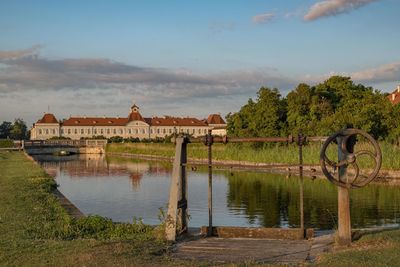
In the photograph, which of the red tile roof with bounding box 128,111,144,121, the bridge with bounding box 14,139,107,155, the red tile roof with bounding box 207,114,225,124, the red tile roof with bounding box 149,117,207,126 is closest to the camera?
the bridge with bounding box 14,139,107,155

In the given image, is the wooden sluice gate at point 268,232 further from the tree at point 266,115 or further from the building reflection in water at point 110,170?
the tree at point 266,115

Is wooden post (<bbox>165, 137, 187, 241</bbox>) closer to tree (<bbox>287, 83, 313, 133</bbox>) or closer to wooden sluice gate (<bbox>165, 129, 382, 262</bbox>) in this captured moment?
wooden sluice gate (<bbox>165, 129, 382, 262</bbox>)

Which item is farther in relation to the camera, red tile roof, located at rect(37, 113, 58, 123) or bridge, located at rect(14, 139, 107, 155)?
red tile roof, located at rect(37, 113, 58, 123)

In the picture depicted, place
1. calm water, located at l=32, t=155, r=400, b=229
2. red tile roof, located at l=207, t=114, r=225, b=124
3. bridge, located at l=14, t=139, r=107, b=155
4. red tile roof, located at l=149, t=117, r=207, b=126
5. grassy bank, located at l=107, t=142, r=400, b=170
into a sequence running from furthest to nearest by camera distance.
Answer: red tile roof, located at l=207, t=114, r=225, b=124 → red tile roof, located at l=149, t=117, r=207, b=126 → bridge, located at l=14, t=139, r=107, b=155 → grassy bank, located at l=107, t=142, r=400, b=170 → calm water, located at l=32, t=155, r=400, b=229

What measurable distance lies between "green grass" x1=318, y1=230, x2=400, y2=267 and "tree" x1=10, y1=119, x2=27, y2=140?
13128cm

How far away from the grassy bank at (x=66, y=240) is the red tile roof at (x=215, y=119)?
131081 mm

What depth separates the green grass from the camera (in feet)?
22.0

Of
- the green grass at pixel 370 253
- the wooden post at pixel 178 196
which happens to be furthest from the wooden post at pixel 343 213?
the wooden post at pixel 178 196

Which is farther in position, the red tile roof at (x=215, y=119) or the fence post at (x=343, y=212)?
the red tile roof at (x=215, y=119)

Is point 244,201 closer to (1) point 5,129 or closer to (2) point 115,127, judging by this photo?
(2) point 115,127

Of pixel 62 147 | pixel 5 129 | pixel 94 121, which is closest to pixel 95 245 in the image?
pixel 62 147

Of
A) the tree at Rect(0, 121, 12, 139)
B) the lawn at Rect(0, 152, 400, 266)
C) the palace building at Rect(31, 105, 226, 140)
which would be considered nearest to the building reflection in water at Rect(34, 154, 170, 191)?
the lawn at Rect(0, 152, 400, 266)

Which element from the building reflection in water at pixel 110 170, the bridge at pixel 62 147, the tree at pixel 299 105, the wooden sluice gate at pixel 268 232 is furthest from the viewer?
the bridge at pixel 62 147

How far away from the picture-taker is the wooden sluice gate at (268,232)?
307 inches
